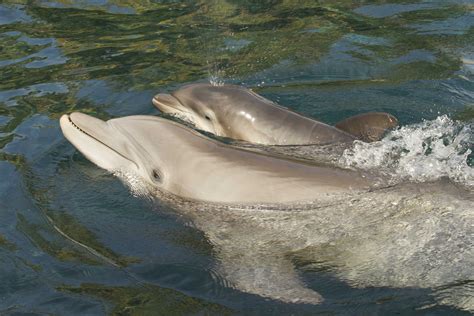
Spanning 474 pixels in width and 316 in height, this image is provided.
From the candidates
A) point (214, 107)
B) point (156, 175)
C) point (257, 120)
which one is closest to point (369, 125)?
point (257, 120)

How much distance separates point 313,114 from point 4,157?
4.15 meters

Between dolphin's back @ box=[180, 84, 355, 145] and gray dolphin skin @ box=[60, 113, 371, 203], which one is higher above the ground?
gray dolphin skin @ box=[60, 113, 371, 203]

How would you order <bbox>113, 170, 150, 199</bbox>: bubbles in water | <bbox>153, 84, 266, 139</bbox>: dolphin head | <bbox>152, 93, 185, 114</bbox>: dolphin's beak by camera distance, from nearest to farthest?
<bbox>113, 170, 150, 199</bbox>: bubbles in water → <bbox>153, 84, 266, 139</bbox>: dolphin head → <bbox>152, 93, 185, 114</bbox>: dolphin's beak

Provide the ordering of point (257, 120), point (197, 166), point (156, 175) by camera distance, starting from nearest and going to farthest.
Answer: point (197, 166) → point (156, 175) → point (257, 120)

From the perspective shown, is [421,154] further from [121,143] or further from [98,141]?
[98,141]

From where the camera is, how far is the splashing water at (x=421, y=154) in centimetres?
753

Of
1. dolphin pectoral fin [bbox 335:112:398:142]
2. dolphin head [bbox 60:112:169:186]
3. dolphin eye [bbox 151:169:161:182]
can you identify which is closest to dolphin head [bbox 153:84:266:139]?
dolphin pectoral fin [bbox 335:112:398:142]

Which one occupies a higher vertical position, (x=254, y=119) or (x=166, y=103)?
(x=254, y=119)

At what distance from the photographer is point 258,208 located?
289 inches

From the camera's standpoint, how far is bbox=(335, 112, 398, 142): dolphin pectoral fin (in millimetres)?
9398

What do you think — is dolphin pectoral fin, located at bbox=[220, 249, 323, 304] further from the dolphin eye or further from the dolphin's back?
the dolphin's back

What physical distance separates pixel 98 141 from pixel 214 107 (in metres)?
2.20

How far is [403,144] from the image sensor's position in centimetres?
870

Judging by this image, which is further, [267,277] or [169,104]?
[169,104]
